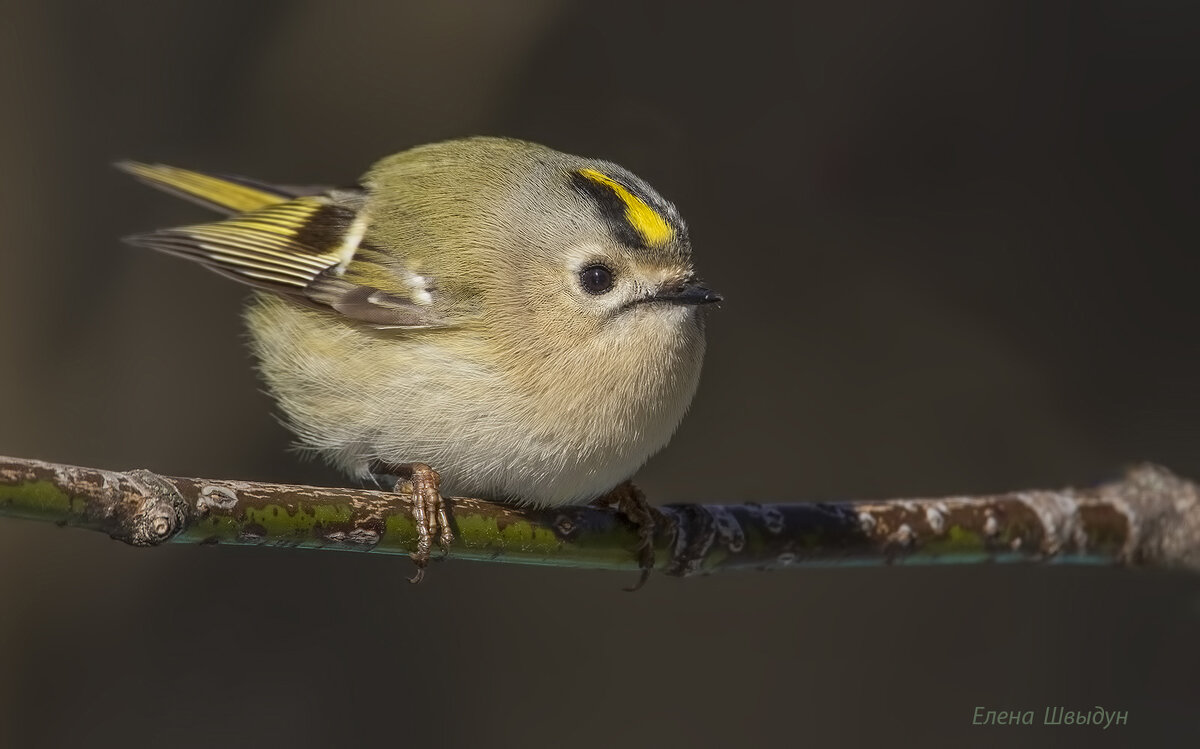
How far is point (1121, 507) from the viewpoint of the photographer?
2.64 meters

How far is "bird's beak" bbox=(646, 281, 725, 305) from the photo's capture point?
7.20 ft

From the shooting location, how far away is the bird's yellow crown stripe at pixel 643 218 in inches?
89.2

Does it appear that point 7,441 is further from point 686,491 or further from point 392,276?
point 686,491

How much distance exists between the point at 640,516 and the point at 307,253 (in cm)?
90

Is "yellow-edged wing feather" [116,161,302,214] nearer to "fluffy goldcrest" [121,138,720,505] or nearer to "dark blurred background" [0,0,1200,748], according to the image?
"fluffy goldcrest" [121,138,720,505]

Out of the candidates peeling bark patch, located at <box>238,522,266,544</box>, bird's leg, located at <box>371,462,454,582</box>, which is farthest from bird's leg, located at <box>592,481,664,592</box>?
peeling bark patch, located at <box>238,522,266,544</box>

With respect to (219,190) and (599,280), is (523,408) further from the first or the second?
(219,190)

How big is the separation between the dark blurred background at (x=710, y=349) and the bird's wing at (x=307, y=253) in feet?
2.84

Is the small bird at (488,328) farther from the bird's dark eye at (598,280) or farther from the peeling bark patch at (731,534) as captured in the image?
the peeling bark patch at (731,534)

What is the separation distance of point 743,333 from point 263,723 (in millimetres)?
1716

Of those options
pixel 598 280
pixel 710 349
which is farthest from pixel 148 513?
pixel 710 349

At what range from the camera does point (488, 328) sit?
7.42 ft

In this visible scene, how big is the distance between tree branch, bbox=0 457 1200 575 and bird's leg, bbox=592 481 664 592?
0.01m

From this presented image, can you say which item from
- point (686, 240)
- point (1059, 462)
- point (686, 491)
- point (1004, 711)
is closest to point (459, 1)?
point (686, 491)
